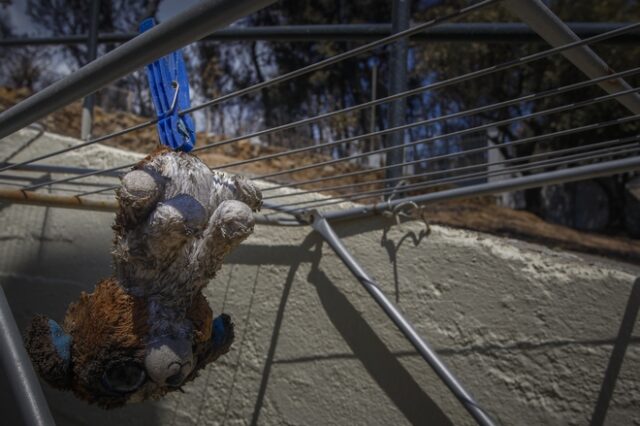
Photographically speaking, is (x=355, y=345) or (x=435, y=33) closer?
(x=435, y=33)

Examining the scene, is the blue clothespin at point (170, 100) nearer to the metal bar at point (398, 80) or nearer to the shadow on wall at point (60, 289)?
the metal bar at point (398, 80)

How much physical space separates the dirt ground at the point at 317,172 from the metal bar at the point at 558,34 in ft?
4.66

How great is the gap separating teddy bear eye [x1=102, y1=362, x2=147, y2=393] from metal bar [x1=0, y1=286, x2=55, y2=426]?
95 mm

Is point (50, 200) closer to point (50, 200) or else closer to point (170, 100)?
point (50, 200)

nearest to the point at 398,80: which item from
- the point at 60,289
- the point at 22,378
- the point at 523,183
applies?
the point at 523,183

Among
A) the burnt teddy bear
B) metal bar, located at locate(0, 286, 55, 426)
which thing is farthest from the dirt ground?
metal bar, located at locate(0, 286, 55, 426)

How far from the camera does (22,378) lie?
2.44 feet

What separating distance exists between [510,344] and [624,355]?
26 centimetres

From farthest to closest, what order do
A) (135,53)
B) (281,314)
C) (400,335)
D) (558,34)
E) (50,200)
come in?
1. (281,314)
2. (400,335)
3. (50,200)
4. (558,34)
5. (135,53)

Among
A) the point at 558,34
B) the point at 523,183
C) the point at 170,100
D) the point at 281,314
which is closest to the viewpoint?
the point at 558,34

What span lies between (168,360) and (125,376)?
→ 72 millimetres

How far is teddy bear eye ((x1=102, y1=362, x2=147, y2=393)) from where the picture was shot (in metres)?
0.74

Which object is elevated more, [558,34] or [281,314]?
[558,34]

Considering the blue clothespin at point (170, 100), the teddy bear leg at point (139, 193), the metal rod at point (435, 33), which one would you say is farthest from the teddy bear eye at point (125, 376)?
the metal rod at point (435, 33)
